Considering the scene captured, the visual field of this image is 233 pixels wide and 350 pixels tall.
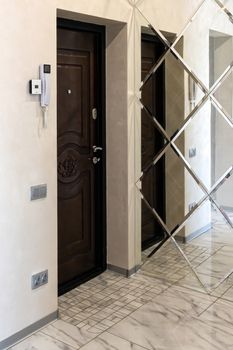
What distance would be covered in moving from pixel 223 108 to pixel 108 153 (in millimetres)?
1052

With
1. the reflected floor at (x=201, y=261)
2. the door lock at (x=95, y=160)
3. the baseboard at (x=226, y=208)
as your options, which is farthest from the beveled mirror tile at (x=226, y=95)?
the door lock at (x=95, y=160)

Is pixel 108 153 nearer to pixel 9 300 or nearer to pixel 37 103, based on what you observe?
pixel 37 103

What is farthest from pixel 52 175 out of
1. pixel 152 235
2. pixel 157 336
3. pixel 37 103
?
pixel 152 235

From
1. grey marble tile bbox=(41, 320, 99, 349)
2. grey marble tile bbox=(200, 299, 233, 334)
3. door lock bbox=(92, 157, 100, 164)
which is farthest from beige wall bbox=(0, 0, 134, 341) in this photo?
grey marble tile bbox=(200, 299, 233, 334)

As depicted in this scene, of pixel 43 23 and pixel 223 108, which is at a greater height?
pixel 43 23

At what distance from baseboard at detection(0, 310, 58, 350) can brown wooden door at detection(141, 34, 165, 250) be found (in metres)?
1.40

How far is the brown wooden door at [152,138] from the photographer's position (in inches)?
161

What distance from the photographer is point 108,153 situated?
396 cm

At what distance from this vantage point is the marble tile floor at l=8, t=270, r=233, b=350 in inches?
113

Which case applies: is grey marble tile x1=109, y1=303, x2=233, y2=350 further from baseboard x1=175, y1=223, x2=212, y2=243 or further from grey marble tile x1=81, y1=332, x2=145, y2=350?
baseboard x1=175, y1=223, x2=212, y2=243

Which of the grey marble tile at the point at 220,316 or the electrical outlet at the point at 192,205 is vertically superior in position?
the electrical outlet at the point at 192,205

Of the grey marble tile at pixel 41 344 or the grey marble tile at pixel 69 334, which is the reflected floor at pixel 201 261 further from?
the grey marble tile at pixel 41 344

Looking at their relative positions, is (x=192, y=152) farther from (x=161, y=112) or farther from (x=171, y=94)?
(x=171, y=94)

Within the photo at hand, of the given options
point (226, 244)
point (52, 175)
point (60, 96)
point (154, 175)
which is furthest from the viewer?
point (154, 175)
